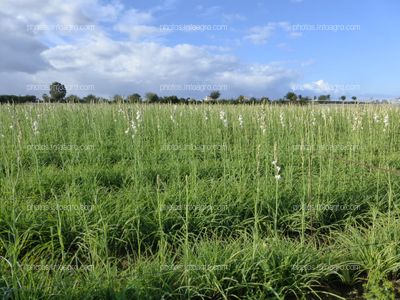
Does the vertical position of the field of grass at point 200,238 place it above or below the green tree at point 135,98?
below

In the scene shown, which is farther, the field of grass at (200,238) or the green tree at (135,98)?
the green tree at (135,98)

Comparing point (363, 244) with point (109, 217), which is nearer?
point (363, 244)

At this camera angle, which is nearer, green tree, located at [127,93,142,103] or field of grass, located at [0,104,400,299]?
field of grass, located at [0,104,400,299]

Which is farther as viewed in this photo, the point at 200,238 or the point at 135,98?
the point at 135,98

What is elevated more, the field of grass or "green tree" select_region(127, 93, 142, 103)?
"green tree" select_region(127, 93, 142, 103)

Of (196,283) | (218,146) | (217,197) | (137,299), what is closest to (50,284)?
(137,299)

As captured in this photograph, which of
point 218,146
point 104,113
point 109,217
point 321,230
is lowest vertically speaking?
point 321,230

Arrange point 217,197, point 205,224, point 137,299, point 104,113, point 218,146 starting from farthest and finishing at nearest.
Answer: point 104,113, point 218,146, point 217,197, point 205,224, point 137,299

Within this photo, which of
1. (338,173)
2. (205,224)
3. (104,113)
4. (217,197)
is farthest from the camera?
(104,113)

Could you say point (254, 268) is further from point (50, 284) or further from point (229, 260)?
point (50, 284)

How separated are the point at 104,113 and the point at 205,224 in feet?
29.2

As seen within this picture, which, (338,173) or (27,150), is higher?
(27,150)

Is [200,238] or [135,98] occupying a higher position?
[135,98]

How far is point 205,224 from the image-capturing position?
3.78 meters
